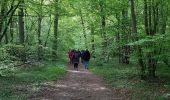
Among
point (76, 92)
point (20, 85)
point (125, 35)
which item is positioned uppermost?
point (125, 35)

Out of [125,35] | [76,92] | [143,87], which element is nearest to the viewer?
[76,92]

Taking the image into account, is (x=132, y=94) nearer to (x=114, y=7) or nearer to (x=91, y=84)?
(x=91, y=84)

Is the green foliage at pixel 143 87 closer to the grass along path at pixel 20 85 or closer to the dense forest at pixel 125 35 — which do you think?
the dense forest at pixel 125 35

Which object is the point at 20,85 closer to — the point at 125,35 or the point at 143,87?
the point at 143,87

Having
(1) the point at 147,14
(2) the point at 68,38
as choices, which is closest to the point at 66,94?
(1) the point at 147,14

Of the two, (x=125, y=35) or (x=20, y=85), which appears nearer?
(x=20, y=85)

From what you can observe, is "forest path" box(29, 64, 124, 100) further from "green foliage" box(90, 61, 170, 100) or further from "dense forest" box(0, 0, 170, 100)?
"dense forest" box(0, 0, 170, 100)

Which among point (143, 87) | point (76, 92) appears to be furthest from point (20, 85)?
point (143, 87)

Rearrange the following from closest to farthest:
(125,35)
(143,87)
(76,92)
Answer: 1. (76,92)
2. (143,87)
3. (125,35)

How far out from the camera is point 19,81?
63.4ft

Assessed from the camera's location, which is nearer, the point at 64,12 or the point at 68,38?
the point at 64,12

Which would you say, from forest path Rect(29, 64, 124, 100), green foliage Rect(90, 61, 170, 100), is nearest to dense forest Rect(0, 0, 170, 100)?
green foliage Rect(90, 61, 170, 100)

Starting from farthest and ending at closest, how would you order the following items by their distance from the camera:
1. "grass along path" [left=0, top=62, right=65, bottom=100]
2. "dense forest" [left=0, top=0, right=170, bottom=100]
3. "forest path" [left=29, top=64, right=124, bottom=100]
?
"dense forest" [left=0, top=0, right=170, bottom=100] < "forest path" [left=29, top=64, right=124, bottom=100] < "grass along path" [left=0, top=62, right=65, bottom=100]

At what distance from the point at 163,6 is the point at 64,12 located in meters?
15.3
